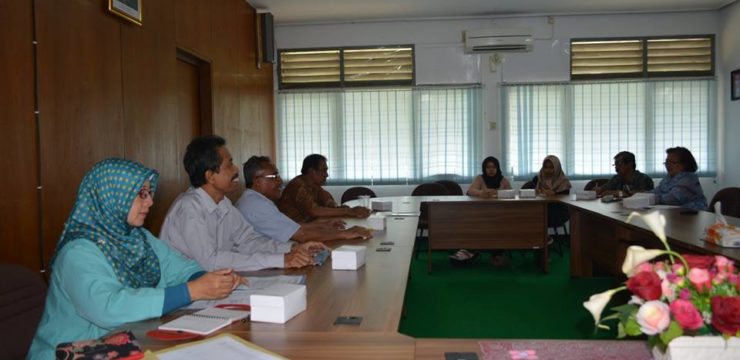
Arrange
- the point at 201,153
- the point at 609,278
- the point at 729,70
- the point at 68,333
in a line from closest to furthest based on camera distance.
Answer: the point at 68,333
the point at 201,153
the point at 609,278
the point at 729,70

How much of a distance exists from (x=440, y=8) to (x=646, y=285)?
6.62 meters

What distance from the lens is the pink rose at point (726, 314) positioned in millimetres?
A: 953

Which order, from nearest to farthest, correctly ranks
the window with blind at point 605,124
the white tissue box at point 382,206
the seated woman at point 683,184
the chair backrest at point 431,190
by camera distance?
the seated woman at point 683,184 < the white tissue box at point 382,206 < the chair backrest at point 431,190 < the window with blind at point 605,124

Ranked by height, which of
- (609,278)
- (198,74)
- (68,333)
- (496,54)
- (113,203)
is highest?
(496,54)

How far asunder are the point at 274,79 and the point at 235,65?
1427mm

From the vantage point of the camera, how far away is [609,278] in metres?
5.38

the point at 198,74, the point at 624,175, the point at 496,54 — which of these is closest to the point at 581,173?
the point at 624,175

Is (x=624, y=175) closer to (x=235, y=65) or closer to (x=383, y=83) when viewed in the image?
(x=383, y=83)

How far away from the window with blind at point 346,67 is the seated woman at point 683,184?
3585 mm

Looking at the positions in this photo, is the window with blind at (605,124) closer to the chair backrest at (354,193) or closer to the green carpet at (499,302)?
the green carpet at (499,302)

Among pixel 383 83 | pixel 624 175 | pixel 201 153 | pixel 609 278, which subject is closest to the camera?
pixel 201 153

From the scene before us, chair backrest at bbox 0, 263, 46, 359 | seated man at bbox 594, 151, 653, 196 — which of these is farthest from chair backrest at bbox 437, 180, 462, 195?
chair backrest at bbox 0, 263, 46, 359

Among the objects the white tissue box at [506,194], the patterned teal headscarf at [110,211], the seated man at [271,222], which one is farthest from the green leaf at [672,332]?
the white tissue box at [506,194]

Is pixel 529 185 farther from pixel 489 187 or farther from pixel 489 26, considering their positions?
pixel 489 26
